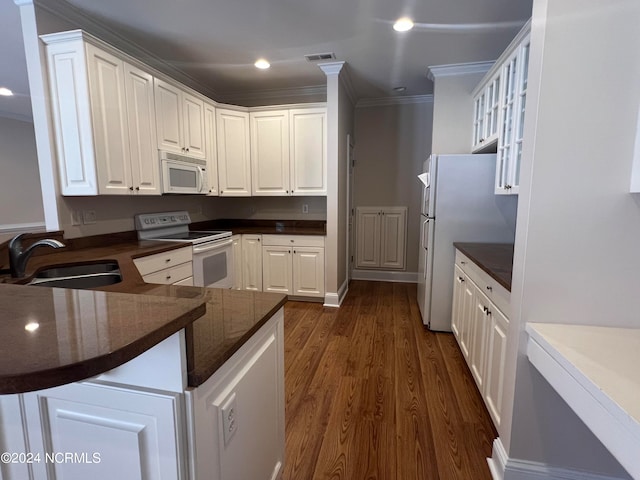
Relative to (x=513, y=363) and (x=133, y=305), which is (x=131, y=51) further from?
(x=513, y=363)

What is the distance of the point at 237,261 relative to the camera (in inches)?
152

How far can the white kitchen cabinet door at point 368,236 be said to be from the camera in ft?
15.5

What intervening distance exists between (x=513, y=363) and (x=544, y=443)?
0.35 metres

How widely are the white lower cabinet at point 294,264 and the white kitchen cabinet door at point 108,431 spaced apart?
298cm

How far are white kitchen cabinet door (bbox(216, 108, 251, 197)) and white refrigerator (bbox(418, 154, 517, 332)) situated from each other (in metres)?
2.21

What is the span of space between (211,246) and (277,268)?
96 centimetres

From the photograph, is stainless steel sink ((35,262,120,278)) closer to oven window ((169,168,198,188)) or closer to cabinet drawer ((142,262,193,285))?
cabinet drawer ((142,262,193,285))

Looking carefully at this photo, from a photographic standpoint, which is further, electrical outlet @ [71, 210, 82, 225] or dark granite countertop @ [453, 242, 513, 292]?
electrical outlet @ [71, 210, 82, 225]

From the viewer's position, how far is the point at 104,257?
2.04 m

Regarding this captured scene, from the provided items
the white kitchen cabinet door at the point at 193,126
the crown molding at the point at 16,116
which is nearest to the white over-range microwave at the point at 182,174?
the white kitchen cabinet door at the point at 193,126

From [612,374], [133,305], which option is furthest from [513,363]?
[133,305]

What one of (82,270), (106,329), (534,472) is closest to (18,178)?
(82,270)

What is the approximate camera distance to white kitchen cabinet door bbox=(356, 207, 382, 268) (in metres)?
4.71

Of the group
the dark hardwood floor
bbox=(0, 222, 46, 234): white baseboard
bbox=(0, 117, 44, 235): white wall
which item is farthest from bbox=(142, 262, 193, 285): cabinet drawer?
bbox=(0, 117, 44, 235): white wall
